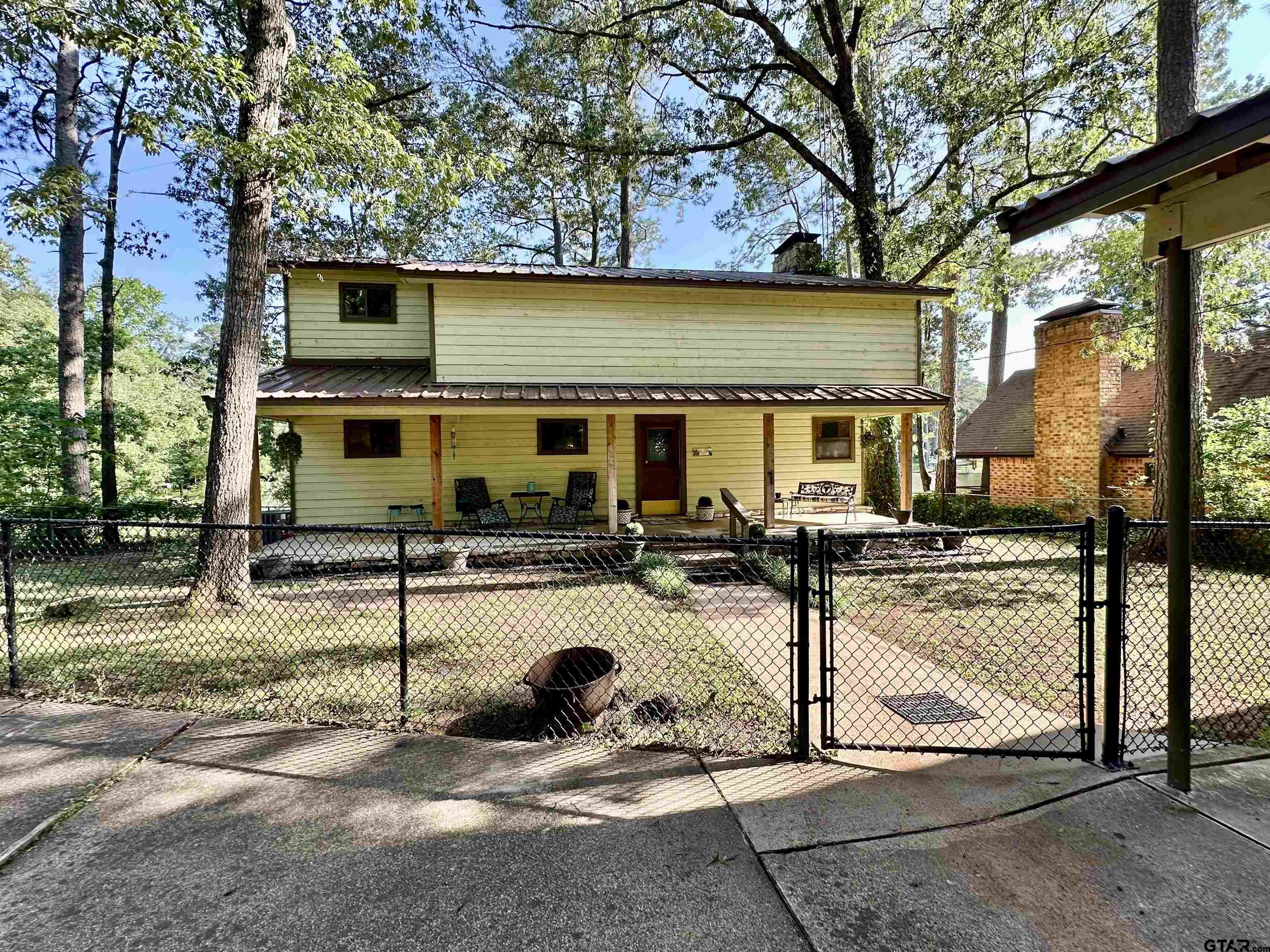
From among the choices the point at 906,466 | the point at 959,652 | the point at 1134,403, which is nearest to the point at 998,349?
the point at 1134,403

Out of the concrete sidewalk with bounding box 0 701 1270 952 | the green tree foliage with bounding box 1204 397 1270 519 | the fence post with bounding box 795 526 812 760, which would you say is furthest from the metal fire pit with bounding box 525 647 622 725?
the green tree foliage with bounding box 1204 397 1270 519

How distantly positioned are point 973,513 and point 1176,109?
32.8 feet

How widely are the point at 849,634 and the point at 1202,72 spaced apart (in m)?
24.5

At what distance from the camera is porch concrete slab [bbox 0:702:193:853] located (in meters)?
2.52

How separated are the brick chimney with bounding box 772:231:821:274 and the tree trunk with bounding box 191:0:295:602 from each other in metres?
11.2

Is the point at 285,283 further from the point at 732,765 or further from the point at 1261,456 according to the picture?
the point at 1261,456

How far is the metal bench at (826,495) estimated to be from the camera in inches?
423

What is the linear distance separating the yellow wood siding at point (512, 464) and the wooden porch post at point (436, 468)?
121cm

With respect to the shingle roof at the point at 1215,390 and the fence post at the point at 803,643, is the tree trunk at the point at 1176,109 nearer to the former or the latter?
the shingle roof at the point at 1215,390

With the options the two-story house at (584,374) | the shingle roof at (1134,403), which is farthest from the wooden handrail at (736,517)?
the shingle roof at (1134,403)

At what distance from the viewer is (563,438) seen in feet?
38.0

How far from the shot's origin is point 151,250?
12.5m

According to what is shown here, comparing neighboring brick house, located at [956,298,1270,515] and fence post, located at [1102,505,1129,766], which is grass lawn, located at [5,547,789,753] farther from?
neighboring brick house, located at [956,298,1270,515]

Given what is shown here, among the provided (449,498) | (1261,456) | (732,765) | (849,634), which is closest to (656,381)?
(449,498)
